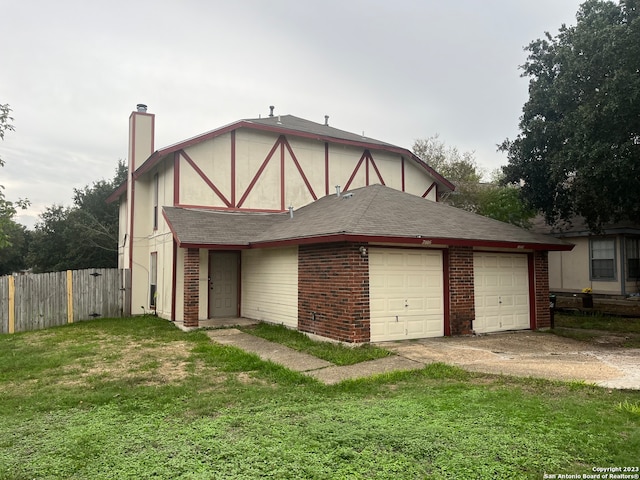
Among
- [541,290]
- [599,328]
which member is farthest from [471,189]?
[541,290]

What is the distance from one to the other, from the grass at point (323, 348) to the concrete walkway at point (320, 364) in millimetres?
188

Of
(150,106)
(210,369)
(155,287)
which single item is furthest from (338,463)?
(150,106)

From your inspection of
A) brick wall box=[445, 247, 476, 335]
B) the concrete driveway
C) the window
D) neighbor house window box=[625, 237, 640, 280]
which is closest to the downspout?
neighbor house window box=[625, 237, 640, 280]

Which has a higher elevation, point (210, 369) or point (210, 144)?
point (210, 144)

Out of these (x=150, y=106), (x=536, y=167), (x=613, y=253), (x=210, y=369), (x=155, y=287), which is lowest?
(x=210, y=369)

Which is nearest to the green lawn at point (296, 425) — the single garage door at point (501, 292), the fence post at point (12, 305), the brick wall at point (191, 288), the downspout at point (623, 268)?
the brick wall at point (191, 288)

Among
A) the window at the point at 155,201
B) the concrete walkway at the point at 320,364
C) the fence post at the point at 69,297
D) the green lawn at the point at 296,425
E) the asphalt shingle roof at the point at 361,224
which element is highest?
the window at the point at 155,201

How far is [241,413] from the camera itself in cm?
533

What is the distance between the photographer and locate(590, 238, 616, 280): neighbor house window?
17562 millimetres

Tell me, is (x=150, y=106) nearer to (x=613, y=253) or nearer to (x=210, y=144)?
(x=210, y=144)

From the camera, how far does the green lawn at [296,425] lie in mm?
3838

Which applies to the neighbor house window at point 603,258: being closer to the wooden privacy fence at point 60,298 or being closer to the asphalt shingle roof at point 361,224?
the asphalt shingle roof at point 361,224

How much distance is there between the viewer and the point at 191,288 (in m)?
12.7

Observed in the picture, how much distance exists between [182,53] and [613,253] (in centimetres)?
1704
